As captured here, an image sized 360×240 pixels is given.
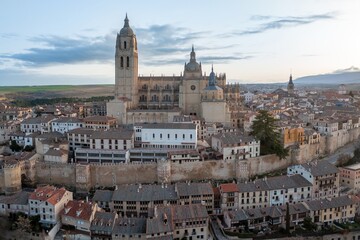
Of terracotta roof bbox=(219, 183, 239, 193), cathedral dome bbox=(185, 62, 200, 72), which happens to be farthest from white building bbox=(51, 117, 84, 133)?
terracotta roof bbox=(219, 183, 239, 193)

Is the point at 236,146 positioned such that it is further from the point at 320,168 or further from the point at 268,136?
the point at 320,168

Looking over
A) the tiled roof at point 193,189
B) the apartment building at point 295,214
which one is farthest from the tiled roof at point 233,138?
the apartment building at point 295,214

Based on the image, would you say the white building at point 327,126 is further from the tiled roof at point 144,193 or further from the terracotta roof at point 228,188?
the tiled roof at point 144,193

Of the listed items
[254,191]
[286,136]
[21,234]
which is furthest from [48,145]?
[286,136]

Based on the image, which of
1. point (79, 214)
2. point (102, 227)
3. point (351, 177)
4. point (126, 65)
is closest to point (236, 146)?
point (351, 177)

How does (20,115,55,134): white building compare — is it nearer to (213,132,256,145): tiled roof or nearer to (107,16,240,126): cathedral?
(107,16,240,126): cathedral
